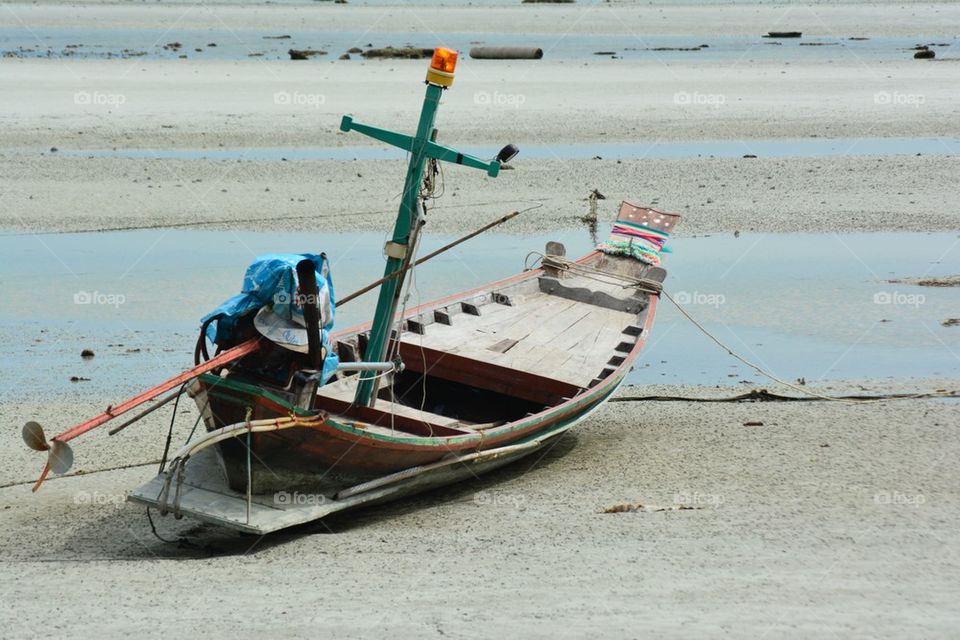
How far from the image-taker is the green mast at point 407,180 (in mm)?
8914

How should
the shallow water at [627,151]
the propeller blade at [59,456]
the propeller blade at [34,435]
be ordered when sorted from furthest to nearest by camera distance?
1. the shallow water at [627,151]
2. the propeller blade at [59,456]
3. the propeller blade at [34,435]

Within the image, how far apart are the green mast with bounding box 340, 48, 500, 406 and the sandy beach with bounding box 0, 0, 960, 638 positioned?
4.12 ft

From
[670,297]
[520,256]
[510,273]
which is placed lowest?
[510,273]

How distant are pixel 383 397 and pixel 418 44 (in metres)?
30.8

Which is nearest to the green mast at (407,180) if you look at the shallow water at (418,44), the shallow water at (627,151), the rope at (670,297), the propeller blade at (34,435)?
the propeller blade at (34,435)

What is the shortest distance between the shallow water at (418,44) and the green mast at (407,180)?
26062 mm

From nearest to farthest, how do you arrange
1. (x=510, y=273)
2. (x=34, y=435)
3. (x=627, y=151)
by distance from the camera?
(x=34, y=435) → (x=510, y=273) → (x=627, y=151)

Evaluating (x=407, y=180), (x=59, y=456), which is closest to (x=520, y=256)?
(x=407, y=180)

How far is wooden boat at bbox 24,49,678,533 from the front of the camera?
26.5 ft

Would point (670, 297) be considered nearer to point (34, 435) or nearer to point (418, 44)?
point (34, 435)

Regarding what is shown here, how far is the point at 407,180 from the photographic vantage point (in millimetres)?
9312

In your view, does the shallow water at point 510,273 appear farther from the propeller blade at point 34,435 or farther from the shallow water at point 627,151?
the shallow water at point 627,151

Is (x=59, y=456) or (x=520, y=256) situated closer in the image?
(x=59, y=456)

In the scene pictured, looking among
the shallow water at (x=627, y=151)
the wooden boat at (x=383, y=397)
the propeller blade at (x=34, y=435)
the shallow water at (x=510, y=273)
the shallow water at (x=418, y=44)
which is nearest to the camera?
the propeller blade at (x=34, y=435)
